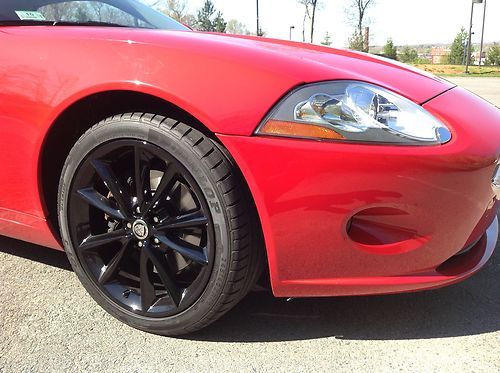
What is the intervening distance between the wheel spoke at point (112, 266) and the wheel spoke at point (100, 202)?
0.40 feet

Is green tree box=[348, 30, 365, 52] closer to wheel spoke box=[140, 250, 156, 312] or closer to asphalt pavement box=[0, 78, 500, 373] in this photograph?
asphalt pavement box=[0, 78, 500, 373]

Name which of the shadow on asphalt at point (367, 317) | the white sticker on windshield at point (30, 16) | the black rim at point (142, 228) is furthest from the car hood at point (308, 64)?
the shadow on asphalt at point (367, 317)

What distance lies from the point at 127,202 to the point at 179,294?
428mm

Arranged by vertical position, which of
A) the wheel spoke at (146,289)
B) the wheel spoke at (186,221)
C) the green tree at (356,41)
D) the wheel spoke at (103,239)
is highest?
the green tree at (356,41)

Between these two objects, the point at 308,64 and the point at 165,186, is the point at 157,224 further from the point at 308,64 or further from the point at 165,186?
the point at 308,64

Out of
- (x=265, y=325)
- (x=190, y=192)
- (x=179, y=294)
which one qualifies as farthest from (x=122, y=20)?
(x=265, y=325)

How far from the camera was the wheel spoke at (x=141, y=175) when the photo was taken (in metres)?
2.00

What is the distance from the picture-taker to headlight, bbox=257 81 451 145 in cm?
173

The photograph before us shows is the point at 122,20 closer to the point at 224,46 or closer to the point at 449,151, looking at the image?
the point at 224,46

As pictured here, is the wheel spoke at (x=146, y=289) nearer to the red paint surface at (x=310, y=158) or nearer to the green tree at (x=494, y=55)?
the red paint surface at (x=310, y=158)

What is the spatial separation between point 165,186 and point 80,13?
4.45 feet

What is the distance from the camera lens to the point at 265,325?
2.18m

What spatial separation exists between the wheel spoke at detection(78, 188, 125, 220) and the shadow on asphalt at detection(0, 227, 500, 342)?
1.93ft

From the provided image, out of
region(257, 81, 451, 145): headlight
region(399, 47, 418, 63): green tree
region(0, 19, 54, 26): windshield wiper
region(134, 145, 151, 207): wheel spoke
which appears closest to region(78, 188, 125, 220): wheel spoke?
region(134, 145, 151, 207): wheel spoke
